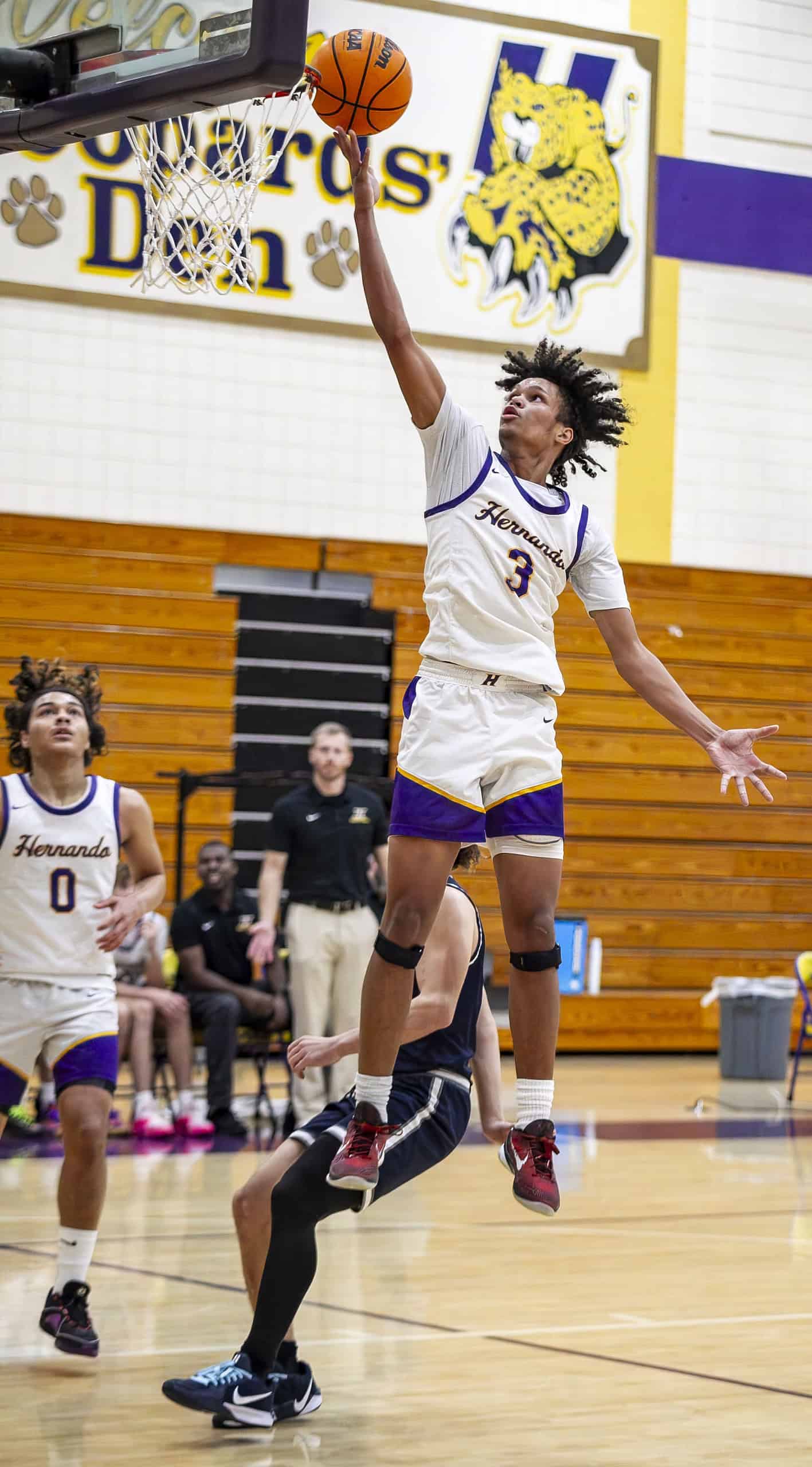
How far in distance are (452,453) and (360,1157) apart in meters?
1.68

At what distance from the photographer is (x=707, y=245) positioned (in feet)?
50.6

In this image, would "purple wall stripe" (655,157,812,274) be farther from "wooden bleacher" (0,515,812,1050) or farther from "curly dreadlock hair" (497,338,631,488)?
"curly dreadlock hair" (497,338,631,488)

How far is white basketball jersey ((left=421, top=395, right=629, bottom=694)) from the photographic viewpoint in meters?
4.32

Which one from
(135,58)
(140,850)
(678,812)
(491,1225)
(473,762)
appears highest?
(135,58)

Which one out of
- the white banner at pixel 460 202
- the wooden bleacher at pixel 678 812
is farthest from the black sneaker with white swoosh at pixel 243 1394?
the white banner at pixel 460 202

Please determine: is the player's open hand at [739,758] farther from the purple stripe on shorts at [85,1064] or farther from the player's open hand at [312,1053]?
the purple stripe on shorts at [85,1064]

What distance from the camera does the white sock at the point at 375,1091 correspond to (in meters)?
4.34

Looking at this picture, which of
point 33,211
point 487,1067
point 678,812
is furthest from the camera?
point 678,812

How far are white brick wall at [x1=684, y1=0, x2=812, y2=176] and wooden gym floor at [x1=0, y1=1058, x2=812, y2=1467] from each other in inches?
365

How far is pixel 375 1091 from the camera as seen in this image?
434cm

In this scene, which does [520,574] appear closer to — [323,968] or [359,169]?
[359,169]

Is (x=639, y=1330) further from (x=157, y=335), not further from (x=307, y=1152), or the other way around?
(x=157, y=335)

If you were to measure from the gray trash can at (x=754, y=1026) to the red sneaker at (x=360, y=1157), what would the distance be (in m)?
9.13

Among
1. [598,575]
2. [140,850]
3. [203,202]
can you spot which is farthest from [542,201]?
[598,575]
